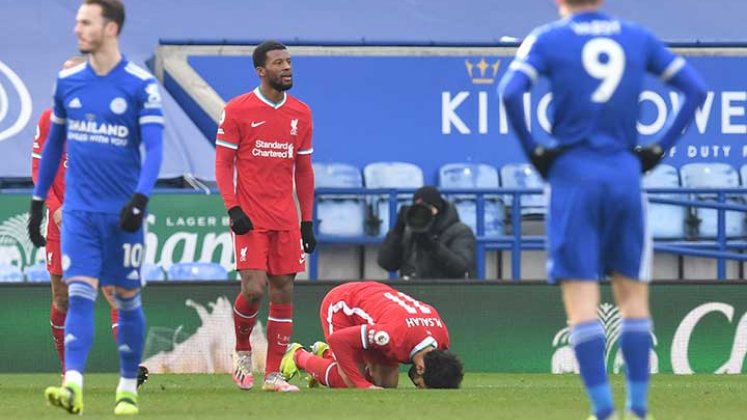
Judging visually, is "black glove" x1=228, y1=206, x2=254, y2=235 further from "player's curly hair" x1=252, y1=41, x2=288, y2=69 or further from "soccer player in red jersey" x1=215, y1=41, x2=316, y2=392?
"player's curly hair" x1=252, y1=41, x2=288, y2=69

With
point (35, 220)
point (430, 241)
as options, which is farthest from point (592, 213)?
point (430, 241)

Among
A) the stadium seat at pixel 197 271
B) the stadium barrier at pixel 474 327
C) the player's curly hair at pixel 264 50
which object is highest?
the player's curly hair at pixel 264 50

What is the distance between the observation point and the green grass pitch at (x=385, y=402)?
30.4ft

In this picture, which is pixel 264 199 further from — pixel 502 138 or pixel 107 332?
pixel 502 138

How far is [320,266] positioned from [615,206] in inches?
436

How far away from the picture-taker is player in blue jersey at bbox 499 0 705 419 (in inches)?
288

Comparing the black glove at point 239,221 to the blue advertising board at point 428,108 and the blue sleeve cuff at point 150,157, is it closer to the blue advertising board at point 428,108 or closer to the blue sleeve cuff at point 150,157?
the blue sleeve cuff at point 150,157

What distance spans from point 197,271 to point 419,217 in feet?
8.01

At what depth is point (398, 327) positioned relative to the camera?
11.7m

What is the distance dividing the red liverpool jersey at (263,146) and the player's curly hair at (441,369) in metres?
1.29

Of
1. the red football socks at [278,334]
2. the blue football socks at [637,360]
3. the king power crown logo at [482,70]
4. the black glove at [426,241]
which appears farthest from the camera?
the king power crown logo at [482,70]

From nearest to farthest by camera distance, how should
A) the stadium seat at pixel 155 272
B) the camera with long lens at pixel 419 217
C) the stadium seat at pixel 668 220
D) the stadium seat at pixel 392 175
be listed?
the camera with long lens at pixel 419 217 → the stadium seat at pixel 155 272 → the stadium seat at pixel 668 220 → the stadium seat at pixel 392 175

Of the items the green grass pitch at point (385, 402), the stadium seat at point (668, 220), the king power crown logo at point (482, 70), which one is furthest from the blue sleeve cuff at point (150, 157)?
the king power crown logo at point (482, 70)

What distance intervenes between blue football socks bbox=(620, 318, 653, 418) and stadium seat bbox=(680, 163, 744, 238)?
11706mm
